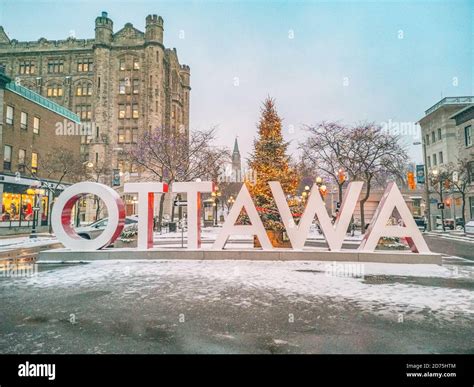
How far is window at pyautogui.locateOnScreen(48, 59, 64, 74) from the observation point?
60.1 m

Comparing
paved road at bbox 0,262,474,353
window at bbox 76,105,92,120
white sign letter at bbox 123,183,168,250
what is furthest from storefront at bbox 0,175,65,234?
paved road at bbox 0,262,474,353

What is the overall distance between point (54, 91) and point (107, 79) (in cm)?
1288

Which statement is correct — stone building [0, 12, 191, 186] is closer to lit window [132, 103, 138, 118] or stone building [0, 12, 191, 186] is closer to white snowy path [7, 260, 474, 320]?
lit window [132, 103, 138, 118]

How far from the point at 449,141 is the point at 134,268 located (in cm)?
4954

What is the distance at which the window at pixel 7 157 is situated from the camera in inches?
1273

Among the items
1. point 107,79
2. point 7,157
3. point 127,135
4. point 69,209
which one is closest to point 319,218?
point 69,209

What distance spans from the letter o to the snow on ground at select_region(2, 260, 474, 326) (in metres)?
0.99

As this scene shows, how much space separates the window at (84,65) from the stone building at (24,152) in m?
23.1

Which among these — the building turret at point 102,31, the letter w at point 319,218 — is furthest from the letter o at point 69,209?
the building turret at point 102,31

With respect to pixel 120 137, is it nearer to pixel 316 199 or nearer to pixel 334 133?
pixel 334 133

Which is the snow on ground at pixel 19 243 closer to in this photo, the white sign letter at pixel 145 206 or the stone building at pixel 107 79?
the white sign letter at pixel 145 206

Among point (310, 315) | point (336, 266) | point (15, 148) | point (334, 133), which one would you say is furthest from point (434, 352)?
point (15, 148)

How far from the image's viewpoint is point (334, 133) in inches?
1117

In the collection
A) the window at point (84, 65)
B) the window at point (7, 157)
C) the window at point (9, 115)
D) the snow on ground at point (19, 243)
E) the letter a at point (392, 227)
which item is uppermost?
the window at point (84, 65)
